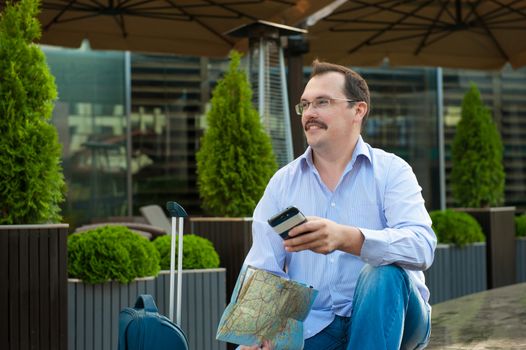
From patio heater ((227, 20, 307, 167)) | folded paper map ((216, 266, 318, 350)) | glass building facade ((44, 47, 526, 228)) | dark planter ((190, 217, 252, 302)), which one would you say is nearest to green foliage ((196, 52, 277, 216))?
dark planter ((190, 217, 252, 302))

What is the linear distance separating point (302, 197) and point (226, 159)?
3.60 meters

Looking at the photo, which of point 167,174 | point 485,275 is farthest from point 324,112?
point 167,174

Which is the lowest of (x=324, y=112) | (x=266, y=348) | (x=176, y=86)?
(x=266, y=348)

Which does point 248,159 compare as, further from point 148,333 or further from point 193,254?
point 148,333

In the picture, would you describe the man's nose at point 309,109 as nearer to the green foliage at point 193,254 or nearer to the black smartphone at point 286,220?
the black smartphone at point 286,220

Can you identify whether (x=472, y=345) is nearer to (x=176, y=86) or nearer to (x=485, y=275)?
(x=485, y=275)

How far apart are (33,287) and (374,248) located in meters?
2.32

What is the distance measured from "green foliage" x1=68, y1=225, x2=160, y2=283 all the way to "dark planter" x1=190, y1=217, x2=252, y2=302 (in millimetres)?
1105

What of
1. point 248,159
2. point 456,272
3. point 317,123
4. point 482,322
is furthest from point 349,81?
point 456,272

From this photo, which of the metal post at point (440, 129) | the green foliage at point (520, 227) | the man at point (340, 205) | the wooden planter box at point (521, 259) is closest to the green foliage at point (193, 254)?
the man at point (340, 205)

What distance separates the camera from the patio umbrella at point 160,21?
8.58m

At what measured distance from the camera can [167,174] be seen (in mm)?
12375

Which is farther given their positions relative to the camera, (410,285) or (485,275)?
(485,275)

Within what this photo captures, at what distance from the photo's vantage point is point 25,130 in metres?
4.68
